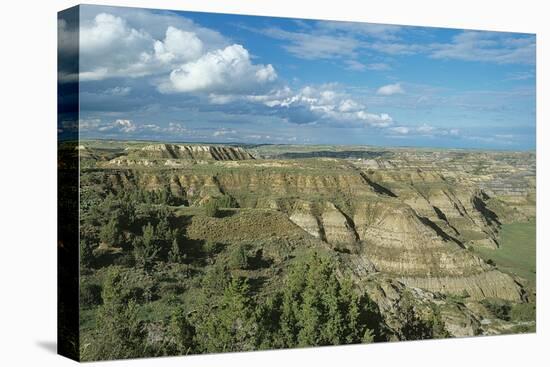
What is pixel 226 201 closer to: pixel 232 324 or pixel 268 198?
pixel 268 198

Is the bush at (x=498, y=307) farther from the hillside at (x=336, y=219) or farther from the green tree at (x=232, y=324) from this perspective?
the green tree at (x=232, y=324)

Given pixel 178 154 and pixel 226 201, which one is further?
pixel 226 201

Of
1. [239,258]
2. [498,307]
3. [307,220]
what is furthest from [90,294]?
[498,307]

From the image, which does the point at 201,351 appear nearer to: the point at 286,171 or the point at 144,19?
the point at 286,171

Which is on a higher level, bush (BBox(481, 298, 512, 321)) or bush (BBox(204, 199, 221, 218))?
bush (BBox(204, 199, 221, 218))

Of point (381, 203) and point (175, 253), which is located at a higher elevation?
point (381, 203)

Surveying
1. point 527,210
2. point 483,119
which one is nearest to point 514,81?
point 483,119

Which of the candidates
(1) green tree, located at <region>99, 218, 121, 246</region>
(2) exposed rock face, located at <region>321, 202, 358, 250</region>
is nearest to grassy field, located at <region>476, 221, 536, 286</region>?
(2) exposed rock face, located at <region>321, 202, 358, 250</region>

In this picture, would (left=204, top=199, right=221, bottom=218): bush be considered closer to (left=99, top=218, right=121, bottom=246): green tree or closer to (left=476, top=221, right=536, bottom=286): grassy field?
(left=99, top=218, right=121, bottom=246): green tree
